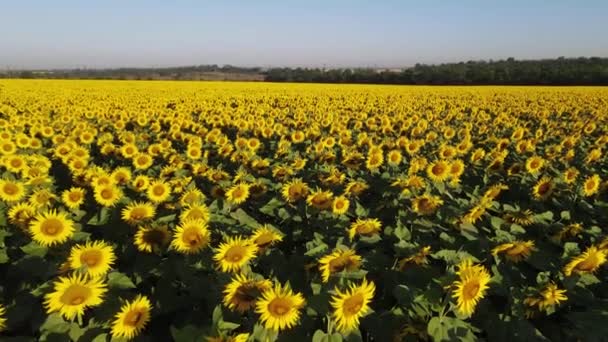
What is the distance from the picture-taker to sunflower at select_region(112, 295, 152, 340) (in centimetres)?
274

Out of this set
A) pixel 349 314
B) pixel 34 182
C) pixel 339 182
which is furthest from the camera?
pixel 339 182

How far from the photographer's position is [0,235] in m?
4.09

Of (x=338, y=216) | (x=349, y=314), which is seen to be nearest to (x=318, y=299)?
(x=349, y=314)

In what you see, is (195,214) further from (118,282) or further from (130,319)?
(130,319)

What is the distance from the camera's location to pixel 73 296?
2.74 meters

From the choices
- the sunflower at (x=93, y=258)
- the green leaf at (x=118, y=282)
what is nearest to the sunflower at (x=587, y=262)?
the green leaf at (x=118, y=282)

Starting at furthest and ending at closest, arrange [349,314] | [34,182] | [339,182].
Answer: [339,182] < [34,182] < [349,314]

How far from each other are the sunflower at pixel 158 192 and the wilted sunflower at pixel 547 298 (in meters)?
3.79

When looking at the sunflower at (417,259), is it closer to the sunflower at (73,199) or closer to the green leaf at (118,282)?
the green leaf at (118,282)

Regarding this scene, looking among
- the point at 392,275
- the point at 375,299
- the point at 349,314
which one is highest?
the point at 349,314

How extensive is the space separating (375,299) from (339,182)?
2.35 metres

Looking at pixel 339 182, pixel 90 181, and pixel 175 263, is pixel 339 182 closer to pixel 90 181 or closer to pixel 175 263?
pixel 175 263

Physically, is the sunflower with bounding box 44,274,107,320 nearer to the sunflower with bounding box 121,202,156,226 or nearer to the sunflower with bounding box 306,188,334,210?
the sunflower with bounding box 121,202,156,226

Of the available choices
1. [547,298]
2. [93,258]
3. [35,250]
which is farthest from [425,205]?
[35,250]
